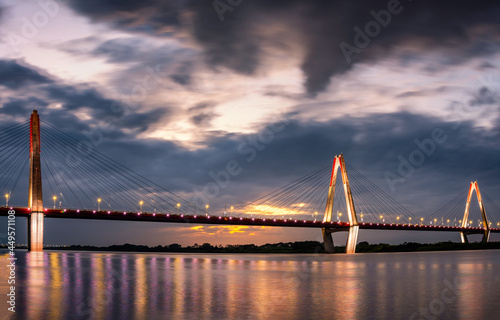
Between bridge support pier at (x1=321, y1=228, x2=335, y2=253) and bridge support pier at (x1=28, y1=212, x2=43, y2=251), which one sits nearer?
bridge support pier at (x1=28, y1=212, x2=43, y2=251)

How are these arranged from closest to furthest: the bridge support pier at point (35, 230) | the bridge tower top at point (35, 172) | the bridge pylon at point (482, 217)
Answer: the bridge support pier at point (35, 230) < the bridge tower top at point (35, 172) < the bridge pylon at point (482, 217)

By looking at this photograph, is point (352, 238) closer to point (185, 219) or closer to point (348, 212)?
point (348, 212)

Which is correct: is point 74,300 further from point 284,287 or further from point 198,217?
point 198,217

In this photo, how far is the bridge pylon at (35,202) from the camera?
78.6 metres

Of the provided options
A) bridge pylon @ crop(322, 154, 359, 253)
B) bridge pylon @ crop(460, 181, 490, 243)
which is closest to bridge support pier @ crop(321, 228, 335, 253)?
bridge pylon @ crop(322, 154, 359, 253)

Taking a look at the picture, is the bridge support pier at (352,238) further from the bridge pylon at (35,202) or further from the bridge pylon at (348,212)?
the bridge pylon at (35,202)

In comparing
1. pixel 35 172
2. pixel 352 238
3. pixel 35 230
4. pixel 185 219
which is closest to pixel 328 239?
pixel 352 238

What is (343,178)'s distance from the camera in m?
105

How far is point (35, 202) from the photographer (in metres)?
A: 79.8

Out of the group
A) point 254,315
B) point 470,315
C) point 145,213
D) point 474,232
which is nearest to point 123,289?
point 254,315

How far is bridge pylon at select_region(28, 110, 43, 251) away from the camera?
78.6 metres

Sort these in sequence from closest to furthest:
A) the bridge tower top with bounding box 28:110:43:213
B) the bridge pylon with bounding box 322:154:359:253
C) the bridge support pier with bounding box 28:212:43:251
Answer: the bridge support pier with bounding box 28:212:43:251, the bridge tower top with bounding box 28:110:43:213, the bridge pylon with bounding box 322:154:359:253

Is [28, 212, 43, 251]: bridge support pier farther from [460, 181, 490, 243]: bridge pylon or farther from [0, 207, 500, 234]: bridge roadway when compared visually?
[460, 181, 490, 243]: bridge pylon

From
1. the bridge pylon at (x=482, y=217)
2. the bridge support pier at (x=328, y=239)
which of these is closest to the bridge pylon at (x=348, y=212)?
the bridge support pier at (x=328, y=239)
